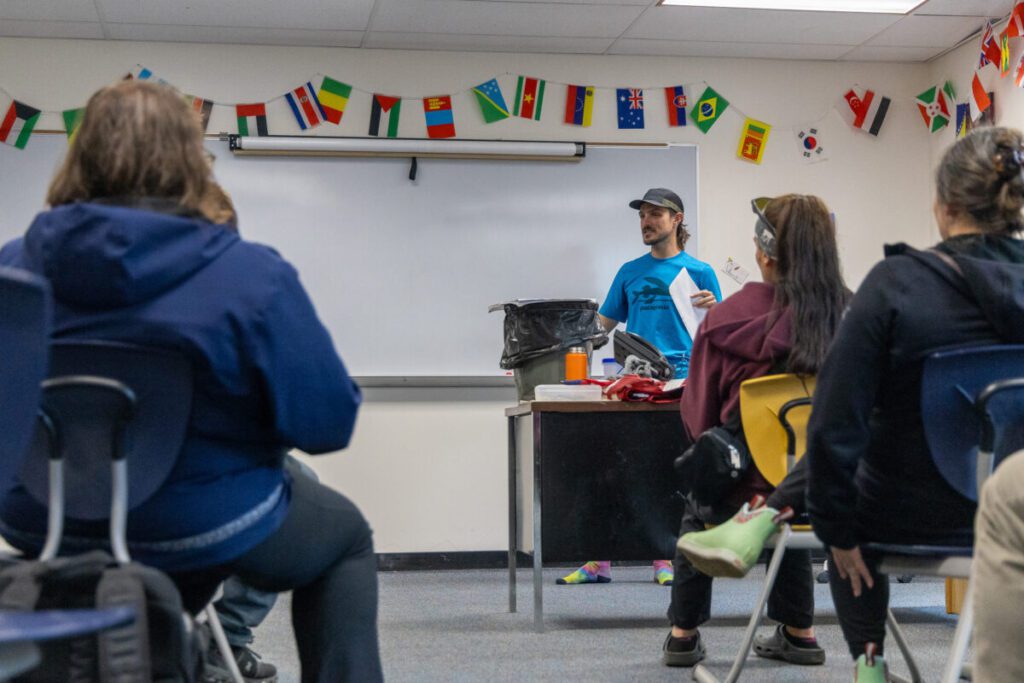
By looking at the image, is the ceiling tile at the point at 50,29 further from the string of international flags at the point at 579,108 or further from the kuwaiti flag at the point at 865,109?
the kuwaiti flag at the point at 865,109

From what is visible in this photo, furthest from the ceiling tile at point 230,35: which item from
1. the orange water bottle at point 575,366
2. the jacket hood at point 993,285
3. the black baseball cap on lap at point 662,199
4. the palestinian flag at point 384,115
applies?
the jacket hood at point 993,285

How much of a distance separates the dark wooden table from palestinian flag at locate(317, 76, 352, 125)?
2.30 m

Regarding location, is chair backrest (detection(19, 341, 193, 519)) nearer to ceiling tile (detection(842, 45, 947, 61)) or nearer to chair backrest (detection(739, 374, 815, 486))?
chair backrest (detection(739, 374, 815, 486))

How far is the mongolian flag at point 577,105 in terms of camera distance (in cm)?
551

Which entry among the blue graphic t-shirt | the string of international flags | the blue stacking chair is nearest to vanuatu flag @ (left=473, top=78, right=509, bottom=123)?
the string of international flags

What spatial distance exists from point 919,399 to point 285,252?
12.8 feet

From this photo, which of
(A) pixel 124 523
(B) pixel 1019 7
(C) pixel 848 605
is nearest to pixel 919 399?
→ (C) pixel 848 605

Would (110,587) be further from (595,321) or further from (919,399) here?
(595,321)

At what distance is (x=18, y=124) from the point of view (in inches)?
204

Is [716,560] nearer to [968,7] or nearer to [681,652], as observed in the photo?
[681,652]

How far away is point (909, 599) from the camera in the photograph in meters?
4.09

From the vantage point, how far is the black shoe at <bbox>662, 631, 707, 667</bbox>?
9.53 feet

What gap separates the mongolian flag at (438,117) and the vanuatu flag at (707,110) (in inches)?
45.8

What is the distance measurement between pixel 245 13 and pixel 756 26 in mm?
2223
